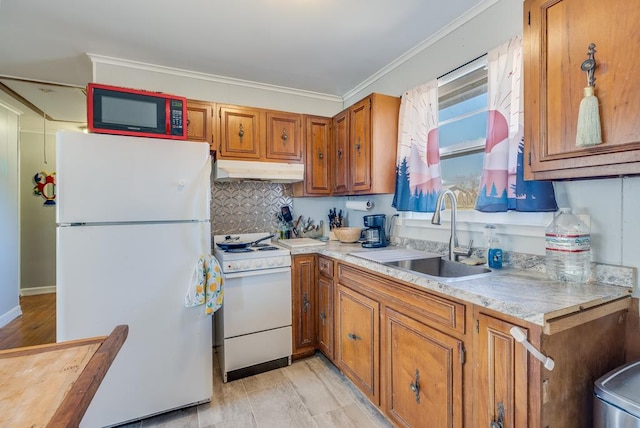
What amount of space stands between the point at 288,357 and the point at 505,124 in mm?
2158

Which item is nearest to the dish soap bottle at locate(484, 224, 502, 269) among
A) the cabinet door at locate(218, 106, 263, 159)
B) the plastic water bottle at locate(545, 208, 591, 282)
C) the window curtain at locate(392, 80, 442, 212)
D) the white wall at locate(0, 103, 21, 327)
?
the plastic water bottle at locate(545, 208, 591, 282)

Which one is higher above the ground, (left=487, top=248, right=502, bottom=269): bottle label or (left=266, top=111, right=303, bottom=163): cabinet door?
(left=266, top=111, right=303, bottom=163): cabinet door

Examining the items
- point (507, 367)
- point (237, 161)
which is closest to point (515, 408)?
point (507, 367)

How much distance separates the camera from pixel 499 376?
107 centimetres

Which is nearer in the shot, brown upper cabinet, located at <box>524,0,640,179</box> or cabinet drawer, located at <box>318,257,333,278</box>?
brown upper cabinet, located at <box>524,0,640,179</box>

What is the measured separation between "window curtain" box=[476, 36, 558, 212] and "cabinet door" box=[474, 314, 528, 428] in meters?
0.67

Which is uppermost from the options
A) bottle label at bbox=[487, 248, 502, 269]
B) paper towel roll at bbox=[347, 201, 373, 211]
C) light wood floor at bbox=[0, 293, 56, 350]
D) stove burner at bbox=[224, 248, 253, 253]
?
paper towel roll at bbox=[347, 201, 373, 211]

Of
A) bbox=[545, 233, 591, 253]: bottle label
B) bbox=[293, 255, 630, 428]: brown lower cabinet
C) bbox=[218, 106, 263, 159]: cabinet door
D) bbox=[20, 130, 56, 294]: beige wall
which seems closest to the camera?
bbox=[293, 255, 630, 428]: brown lower cabinet

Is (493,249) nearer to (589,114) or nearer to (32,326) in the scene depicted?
(589,114)

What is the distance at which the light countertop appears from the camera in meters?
0.97

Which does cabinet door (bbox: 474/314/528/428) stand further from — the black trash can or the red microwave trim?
the red microwave trim

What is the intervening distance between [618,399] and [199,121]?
2733mm

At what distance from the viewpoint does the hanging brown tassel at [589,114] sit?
1.00 metres

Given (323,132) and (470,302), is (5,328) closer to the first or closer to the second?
Answer: (323,132)
